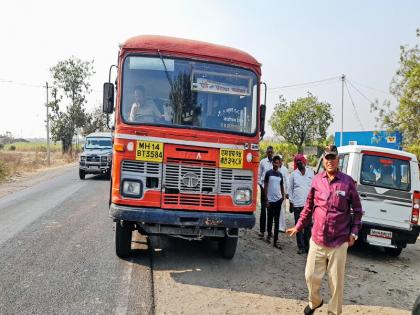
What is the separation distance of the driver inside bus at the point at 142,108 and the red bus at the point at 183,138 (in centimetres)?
1

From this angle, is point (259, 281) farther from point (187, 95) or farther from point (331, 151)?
point (187, 95)

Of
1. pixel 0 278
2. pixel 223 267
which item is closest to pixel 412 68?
pixel 223 267

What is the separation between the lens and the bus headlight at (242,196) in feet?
20.2

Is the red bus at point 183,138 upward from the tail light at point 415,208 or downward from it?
upward

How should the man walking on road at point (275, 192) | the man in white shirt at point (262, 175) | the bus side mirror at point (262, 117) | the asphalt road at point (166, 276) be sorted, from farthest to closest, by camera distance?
the man in white shirt at point (262, 175)
the man walking on road at point (275, 192)
the bus side mirror at point (262, 117)
the asphalt road at point (166, 276)

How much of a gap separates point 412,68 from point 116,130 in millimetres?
14215

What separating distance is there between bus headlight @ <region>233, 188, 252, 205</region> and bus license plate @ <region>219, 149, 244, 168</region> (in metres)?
0.36

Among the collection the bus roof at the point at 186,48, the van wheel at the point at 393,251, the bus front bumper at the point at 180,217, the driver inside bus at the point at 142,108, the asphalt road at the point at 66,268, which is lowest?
the van wheel at the point at 393,251

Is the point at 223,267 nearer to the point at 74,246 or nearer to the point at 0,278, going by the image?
the point at 74,246

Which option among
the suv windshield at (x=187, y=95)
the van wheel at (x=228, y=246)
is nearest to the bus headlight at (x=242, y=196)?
the van wheel at (x=228, y=246)

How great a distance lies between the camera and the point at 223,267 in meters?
6.44

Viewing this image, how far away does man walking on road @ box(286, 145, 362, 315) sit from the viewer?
4.47 m

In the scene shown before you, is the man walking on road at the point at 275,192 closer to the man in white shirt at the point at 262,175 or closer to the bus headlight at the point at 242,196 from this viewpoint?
the man in white shirt at the point at 262,175

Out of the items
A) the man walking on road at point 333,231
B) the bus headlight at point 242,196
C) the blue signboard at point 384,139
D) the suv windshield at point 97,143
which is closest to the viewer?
the man walking on road at point 333,231
